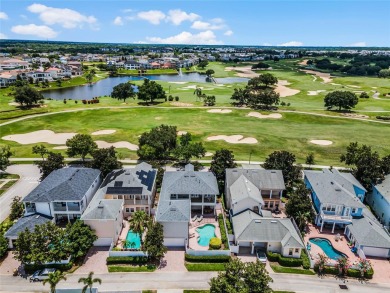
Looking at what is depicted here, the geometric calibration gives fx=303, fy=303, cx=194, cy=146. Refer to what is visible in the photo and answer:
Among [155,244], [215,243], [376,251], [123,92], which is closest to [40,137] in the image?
[123,92]

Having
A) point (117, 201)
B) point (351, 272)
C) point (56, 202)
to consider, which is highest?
point (117, 201)

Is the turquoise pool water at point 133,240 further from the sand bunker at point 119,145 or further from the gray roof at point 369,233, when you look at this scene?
the sand bunker at point 119,145

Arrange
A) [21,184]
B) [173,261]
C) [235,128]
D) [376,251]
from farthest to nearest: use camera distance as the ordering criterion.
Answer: [235,128] < [21,184] < [376,251] < [173,261]

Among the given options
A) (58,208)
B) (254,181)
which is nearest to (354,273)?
(254,181)

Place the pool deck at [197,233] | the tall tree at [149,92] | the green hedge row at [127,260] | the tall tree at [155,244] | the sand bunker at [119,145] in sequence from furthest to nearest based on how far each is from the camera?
the tall tree at [149,92] < the sand bunker at [119,145] < the pool deck at [197,233] < the green hedge row at [127,260] < the tall tree at [155,244]

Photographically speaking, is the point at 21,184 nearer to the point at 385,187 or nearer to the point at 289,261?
the point at 289,261

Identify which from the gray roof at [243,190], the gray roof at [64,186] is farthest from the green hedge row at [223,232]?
the gray roof at [64,186]

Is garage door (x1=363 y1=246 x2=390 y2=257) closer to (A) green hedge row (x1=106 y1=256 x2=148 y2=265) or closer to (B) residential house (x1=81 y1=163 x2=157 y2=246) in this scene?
(A) green hedge row (x1=106 y1=256 x2=148 y2=265)
